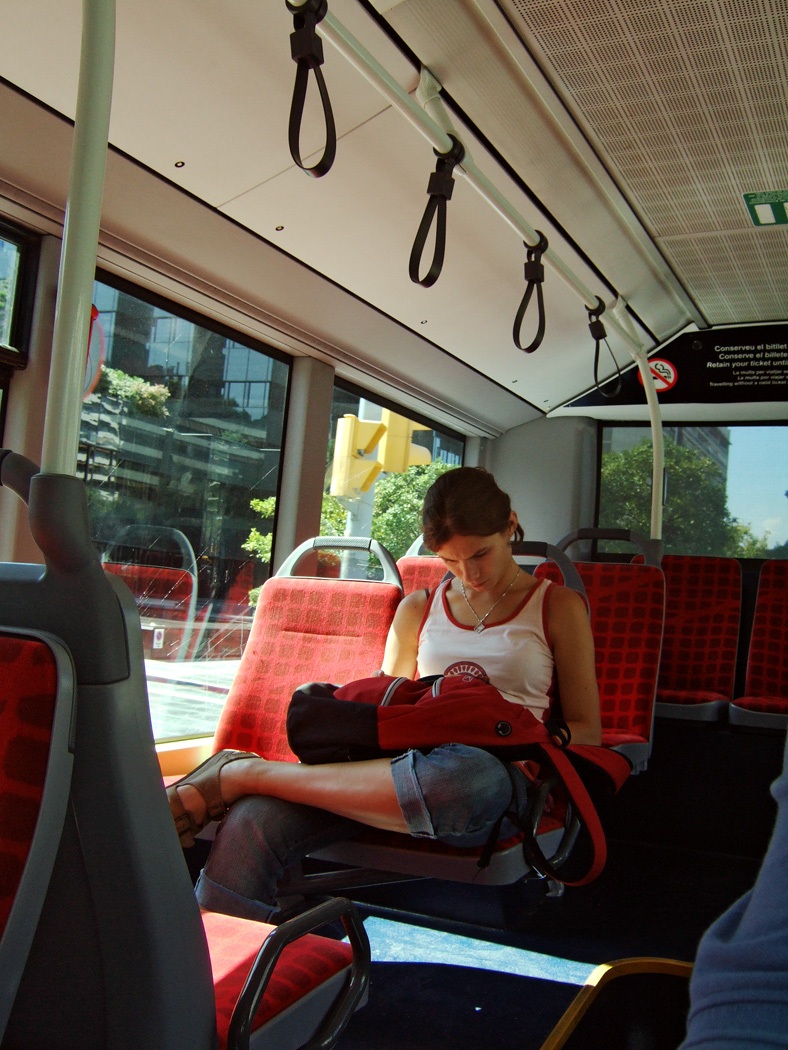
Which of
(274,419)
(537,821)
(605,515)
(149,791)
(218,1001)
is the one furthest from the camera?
(605,515)

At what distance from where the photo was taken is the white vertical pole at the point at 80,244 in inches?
38.8

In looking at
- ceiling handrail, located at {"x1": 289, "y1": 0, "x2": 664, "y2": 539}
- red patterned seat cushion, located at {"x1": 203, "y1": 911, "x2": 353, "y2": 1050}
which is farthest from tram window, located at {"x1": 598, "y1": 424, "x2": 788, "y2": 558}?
red patterned seat cushion, located at {"x1": 203, "y1": 911, "x2": 353, "y2": 1050}

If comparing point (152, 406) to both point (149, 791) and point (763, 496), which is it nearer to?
point (149, 791)

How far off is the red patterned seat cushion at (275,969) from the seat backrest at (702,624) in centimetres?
312

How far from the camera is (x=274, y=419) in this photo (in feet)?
13.9

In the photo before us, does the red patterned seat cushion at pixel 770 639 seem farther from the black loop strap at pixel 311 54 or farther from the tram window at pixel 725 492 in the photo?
the black loop strap at pixel 311 54

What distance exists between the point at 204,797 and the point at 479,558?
3.21ft

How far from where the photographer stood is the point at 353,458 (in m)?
4.72

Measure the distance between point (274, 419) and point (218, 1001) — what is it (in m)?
3.35

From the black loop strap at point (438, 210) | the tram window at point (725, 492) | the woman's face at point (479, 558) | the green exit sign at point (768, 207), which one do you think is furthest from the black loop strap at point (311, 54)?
the tram window at point (725, 492)

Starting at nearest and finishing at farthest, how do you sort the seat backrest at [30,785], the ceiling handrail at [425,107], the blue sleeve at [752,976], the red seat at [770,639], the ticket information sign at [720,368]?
the blue sleeve at [752,976] → the seat backrest at [30,785] → the ceiling handrail at [425,107] → the red seat at [770,639] → the ticket information sign at [720,368]

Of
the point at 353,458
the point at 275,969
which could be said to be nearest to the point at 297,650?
the point at 275,969

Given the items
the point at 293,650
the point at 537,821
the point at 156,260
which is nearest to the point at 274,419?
the point at 156,260

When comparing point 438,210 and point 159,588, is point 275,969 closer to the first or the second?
point 438,210
